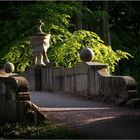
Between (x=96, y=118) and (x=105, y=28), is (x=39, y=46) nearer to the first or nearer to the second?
(x=96, y=118)

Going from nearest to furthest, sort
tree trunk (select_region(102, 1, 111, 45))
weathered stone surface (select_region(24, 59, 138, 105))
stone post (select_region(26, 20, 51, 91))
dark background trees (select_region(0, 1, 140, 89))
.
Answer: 1. weathered stone surface (select_region(24, 59, 138, 105))
2. stone post (select_region(26, 20, 51, 91))
3. dark background trees (select_region(0, 1, 140, 89))
4. tree trunk (select_region(102, 1, 111, 45))

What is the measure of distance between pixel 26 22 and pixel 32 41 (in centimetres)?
625

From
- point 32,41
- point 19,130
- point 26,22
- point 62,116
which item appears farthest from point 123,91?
point 26,22

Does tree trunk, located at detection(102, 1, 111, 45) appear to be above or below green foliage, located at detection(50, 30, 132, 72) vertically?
above

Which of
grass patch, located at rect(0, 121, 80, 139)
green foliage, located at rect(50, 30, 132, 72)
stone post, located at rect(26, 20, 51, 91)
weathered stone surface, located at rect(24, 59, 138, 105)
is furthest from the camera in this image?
green foliage, located at rect(50, 30, 132, 72)

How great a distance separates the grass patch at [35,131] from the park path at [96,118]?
282mm

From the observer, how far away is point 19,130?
9969mm

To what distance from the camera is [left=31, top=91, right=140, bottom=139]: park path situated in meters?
9.48

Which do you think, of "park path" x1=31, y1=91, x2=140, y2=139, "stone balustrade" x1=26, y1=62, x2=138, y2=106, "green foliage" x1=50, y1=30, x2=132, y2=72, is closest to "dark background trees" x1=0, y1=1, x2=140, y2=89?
"green foliage" x1=50, y1=30, x2=132, y2=72

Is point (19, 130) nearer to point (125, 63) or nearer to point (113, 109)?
point (113, 109)

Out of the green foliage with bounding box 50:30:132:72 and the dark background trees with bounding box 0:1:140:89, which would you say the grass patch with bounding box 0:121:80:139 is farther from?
the dark background trees with bounding box 0:1:140:89

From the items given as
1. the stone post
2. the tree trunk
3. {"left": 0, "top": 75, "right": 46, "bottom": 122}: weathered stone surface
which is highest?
the tree trunk

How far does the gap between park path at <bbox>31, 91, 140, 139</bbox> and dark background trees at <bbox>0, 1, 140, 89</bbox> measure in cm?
1244

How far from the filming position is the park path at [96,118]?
948cm
